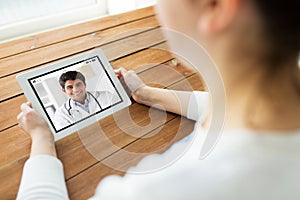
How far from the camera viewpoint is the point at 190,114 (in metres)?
0.77

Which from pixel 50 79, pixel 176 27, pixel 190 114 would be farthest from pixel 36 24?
pixel 176 27

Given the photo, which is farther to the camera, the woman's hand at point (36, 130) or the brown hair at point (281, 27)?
the woman's hand at point (36, 130)

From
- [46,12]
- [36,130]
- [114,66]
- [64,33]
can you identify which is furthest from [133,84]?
[46,12]

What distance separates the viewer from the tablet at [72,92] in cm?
72

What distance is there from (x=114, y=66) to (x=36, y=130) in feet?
1.09

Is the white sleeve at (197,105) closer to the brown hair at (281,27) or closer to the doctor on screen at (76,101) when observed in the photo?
the doctor on screen at (76,101)

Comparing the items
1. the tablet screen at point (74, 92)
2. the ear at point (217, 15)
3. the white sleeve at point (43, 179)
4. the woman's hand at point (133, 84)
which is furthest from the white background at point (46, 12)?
the ear at point (217, 15)

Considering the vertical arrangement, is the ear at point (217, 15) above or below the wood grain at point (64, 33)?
below

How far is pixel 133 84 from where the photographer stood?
869mm

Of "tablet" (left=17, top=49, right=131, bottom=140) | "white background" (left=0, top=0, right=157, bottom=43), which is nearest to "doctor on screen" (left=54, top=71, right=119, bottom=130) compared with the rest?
"tablet" (left=17, top=49, right=131, bottom=140)

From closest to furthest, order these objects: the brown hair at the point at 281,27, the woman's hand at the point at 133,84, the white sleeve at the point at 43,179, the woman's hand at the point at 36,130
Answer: the brown hair at the point at 281,27, the white sleeve at the point at 43,179, the woman's hand at the point at 36,130, the woman's hand at the point at 133,84

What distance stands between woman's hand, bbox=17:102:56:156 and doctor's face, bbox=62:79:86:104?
0.08 m

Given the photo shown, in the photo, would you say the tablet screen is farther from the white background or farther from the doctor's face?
the white background

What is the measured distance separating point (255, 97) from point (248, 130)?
38 millimetres
